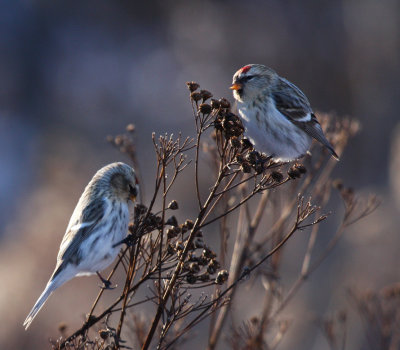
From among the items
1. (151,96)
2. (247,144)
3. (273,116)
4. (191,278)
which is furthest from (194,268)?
(151,96)

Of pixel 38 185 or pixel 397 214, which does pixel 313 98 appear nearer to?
pixel 397 214

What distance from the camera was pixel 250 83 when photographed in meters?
2.96

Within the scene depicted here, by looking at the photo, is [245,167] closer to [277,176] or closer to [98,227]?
[277,176]

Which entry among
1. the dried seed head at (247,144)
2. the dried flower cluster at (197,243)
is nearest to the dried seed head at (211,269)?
the dried flower cluster at (197,243)

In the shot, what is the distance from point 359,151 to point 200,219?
25.0ft

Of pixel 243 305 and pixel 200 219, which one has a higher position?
pixel 243 305

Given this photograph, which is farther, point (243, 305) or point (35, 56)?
point (35, 56)

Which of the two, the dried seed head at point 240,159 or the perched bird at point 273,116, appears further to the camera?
the perched bird at point 273,116

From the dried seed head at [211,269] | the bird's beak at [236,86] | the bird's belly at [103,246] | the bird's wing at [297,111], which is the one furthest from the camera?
the bird's wing at [297,111]

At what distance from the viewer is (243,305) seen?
6.66 m

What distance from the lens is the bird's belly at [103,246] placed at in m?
2.76

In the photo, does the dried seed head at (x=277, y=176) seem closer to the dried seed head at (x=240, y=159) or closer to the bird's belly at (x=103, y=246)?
Result: the dried seed head at (x=240, y=159)

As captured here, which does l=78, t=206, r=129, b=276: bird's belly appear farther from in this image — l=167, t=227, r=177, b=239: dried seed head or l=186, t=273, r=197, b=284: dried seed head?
l=186, t=273, r=197, b=284: dried seed head

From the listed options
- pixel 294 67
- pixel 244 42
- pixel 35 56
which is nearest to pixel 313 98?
pixel 294 67
